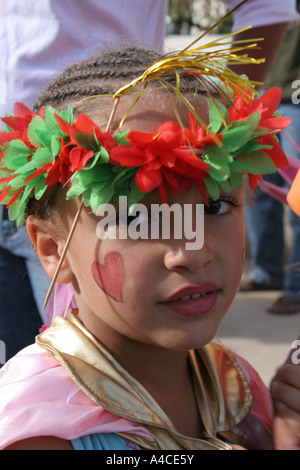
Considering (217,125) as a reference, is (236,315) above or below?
below

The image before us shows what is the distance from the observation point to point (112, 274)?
155cm

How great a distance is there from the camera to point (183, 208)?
1523 mm

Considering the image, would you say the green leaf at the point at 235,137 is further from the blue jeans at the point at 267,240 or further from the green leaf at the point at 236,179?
the blue jeans at the point at 267,240

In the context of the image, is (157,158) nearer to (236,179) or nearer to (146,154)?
(146,154)

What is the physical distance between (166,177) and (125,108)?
9.3 inches

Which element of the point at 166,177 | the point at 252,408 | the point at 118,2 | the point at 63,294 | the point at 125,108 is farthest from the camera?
the point at 118,2

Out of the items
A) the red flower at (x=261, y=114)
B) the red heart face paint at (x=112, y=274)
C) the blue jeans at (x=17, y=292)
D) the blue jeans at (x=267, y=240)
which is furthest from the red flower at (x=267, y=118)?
the blue jeans at (x=267, y=240)

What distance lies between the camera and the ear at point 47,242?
1734mm

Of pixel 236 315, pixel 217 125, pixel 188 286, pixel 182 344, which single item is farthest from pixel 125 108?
pixel 236 315

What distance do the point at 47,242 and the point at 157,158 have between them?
0.44 meters

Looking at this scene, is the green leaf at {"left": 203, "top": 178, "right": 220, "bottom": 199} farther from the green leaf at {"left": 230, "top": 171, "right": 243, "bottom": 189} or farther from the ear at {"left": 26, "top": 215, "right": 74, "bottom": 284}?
the ear at {"left": 26, "top": 215, "right": 74, "bottom": 284}

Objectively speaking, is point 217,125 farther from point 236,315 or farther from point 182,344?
point 236,315

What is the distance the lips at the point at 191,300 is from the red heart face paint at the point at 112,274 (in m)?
0.11

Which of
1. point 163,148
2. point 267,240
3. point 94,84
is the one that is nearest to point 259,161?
point 163,148
